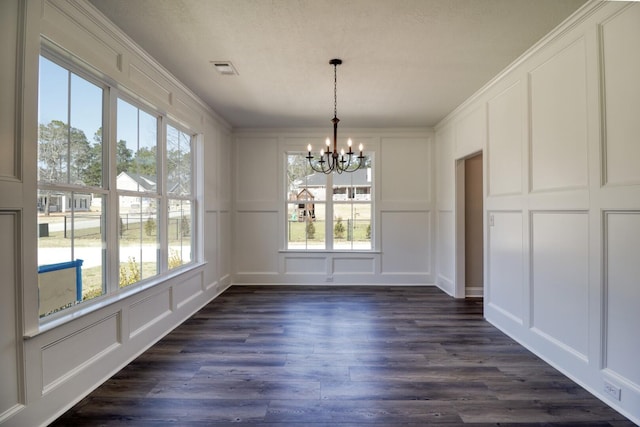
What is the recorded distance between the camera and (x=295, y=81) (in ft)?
11.3

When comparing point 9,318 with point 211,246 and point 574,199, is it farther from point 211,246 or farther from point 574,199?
point 574,199

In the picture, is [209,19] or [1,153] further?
[209,19]

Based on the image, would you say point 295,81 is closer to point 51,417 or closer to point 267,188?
point 267,188

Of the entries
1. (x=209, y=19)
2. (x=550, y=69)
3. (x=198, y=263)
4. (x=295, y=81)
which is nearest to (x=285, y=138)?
(x=295, y=81)

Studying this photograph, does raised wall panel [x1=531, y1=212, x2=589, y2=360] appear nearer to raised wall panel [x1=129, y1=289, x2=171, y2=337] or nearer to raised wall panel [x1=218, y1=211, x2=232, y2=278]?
raised wall panel [x1=129, y1=289, x2=171, y2=337]

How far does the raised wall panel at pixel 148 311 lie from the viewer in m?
2.72

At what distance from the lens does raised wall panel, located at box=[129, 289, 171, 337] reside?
2.72 m

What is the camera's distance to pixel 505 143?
3275mm

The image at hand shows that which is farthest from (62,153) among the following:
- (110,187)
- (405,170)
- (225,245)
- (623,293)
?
(405,170)

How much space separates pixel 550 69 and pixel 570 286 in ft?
5.77

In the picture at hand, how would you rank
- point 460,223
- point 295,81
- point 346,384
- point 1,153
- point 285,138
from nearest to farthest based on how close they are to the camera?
point 1,153, point 346,384, point 295,81, point 460,223, point 285,138

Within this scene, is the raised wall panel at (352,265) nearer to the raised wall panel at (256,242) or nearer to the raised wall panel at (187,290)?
the raised wall panel at (256,242)

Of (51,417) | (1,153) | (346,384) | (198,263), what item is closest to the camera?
(1,153)

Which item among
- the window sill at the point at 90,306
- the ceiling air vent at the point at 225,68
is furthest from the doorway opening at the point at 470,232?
the window sill at the point at 90,306
